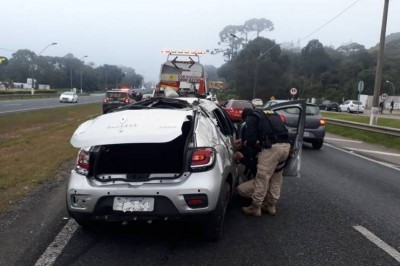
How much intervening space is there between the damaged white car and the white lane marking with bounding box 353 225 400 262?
1721mm

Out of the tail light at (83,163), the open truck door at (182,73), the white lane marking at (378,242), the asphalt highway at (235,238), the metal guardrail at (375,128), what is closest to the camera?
the asphalt highway at (235,238)

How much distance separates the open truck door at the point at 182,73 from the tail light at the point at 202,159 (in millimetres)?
16597

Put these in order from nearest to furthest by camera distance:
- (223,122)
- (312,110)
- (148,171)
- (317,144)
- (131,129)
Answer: (131,129) → (148,171) → (223,122) → (317,144) → (312,110)

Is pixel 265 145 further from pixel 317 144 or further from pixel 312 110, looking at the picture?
pixel 312 110

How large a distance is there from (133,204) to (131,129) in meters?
0.76

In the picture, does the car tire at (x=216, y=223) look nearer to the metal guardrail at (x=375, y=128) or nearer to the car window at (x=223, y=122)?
the car window at (x=223, y=122)

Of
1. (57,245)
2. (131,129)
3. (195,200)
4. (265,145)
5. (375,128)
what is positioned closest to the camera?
(195,200)

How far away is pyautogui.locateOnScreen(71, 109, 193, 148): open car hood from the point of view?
14.8ft

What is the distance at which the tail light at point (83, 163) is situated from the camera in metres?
4.82

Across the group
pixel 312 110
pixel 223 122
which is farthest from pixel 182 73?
pixel 223 122

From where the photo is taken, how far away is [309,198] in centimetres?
719

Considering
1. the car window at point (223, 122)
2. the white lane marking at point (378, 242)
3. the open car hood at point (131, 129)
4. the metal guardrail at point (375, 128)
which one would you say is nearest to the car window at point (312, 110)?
the metal guardrail at point (375, 128)

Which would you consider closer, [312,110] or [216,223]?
[216,223]

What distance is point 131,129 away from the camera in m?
4.68
